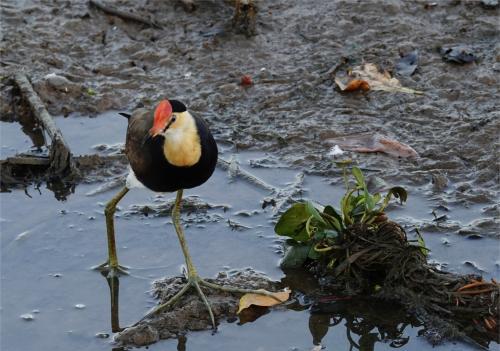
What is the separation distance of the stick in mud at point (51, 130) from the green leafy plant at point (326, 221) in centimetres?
174

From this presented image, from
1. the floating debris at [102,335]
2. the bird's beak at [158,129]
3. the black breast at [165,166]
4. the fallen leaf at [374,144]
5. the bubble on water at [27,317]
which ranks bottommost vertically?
the bubble on water at [27,317]

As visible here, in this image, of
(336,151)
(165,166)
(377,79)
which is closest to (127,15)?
(377,79)

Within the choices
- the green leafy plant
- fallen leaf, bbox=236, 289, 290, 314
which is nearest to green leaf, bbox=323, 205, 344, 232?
the green leafy plant

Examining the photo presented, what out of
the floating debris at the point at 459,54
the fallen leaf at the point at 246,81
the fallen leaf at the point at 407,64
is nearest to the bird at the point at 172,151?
the fallen leaf at the point at 246,81

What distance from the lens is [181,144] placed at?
4441 mm

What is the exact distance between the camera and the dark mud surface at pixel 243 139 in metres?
4.79

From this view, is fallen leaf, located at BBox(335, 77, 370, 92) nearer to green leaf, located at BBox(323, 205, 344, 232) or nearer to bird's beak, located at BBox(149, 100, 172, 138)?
green leaf, located at BBox(323, 205, 344, 232)

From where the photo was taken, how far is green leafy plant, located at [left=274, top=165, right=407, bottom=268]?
4.76m

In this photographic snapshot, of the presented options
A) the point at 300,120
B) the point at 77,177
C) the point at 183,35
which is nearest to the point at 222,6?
the point at 183,35

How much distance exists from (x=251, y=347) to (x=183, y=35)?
12.3ft

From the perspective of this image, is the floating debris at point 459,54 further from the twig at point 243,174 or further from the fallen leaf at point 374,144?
the twig at point 243,174

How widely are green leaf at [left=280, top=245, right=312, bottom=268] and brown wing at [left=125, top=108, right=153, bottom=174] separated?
3.22 feet

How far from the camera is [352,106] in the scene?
6582mm

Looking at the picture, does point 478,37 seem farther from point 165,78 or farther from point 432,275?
point 432,275
